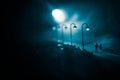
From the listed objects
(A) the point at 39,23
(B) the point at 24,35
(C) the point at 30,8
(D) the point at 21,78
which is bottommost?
(D) the point at 21,78

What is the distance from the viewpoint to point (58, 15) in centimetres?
4372

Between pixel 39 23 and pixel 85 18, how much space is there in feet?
73.1

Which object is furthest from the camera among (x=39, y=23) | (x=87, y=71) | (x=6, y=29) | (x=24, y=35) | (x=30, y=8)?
(x=39, y=23)

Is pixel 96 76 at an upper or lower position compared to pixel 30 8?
lower

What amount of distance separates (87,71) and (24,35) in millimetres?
17108

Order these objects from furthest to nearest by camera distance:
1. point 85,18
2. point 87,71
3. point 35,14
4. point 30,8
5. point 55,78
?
point 85,18, point 35,14, point 30,8, point 87,71, point 55,78

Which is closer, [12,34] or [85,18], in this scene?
[12,34]

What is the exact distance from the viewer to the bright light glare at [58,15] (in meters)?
41.7

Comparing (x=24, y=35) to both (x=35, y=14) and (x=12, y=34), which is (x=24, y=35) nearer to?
(x=12, y=34)

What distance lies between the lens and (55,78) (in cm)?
1031

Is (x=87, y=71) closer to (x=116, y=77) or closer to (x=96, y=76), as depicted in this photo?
(x=96, y=76)

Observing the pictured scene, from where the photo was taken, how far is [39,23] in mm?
33125

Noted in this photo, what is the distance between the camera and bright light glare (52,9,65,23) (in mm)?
41688

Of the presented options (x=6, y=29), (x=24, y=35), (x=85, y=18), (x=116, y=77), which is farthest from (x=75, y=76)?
(x=85, y=18)
